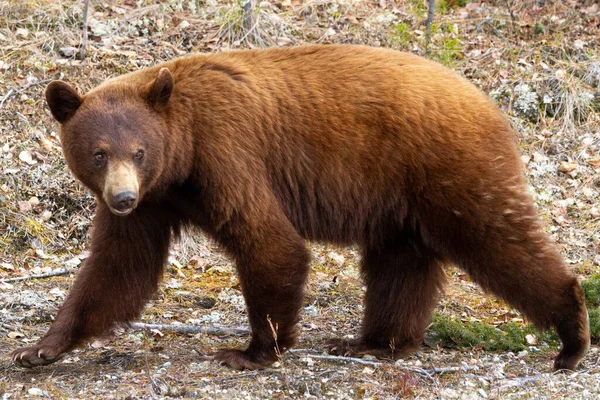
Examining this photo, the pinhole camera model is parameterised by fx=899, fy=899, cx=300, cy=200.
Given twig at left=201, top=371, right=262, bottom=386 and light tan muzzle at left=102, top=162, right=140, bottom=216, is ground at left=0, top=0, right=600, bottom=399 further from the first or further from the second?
light tan muzzle at left=102, top=162, right=140, bottom=216

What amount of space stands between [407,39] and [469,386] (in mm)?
5909

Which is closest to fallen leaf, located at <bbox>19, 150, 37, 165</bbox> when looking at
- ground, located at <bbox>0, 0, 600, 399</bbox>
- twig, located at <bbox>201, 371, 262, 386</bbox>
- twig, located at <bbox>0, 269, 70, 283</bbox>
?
ground, located at <bbox>0, 0, 600, 399</bbox>

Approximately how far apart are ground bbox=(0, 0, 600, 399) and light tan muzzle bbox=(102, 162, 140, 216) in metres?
1.00

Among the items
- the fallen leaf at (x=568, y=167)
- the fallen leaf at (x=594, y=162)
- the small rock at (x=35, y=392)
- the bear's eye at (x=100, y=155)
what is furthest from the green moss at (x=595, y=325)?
the small rock at (x=35, y=392)

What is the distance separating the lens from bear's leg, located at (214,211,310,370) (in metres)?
5.13

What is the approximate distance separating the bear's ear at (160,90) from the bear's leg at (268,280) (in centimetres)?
79

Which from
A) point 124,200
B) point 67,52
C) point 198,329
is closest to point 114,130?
point 124,200

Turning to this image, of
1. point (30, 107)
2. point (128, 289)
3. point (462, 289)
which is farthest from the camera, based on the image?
point (30, 107)

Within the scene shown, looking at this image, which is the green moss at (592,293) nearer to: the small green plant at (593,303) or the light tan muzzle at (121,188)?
the small green plant at (593,303)

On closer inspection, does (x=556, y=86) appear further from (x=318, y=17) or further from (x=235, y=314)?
(x=235, y=314)

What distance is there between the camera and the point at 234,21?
32.5ft

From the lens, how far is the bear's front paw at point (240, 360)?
17.4ft

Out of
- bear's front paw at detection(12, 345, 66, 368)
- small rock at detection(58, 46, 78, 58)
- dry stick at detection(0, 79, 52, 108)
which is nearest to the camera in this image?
bear's front paw at detection(12, 345, 66, 368)

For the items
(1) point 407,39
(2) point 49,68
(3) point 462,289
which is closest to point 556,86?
(1) point 407,39
